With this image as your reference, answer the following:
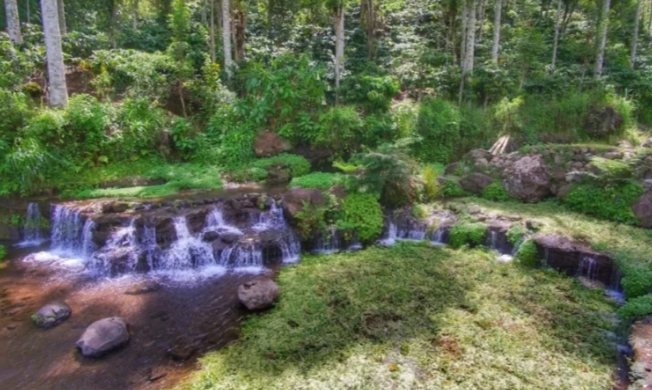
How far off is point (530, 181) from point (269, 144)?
7.84 metres

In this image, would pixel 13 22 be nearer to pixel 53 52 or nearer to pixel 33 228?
pixel 53 52

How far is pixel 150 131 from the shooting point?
13.1 m

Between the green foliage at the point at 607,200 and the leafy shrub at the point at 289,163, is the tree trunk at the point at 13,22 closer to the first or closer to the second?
the leafy shrub at the point at 289,163

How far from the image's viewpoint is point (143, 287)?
8.12 m

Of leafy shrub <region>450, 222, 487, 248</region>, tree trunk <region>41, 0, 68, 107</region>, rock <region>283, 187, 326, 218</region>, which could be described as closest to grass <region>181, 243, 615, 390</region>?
leafy shrub <region>450, 222, 487, 248</region>

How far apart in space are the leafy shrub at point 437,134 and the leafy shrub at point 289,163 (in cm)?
377

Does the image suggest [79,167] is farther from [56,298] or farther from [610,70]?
[610,70]

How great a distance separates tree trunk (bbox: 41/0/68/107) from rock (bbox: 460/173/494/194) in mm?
11740

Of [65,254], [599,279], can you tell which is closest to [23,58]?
[65,254]

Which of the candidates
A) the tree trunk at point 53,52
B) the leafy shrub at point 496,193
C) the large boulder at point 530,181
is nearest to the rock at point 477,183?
the leafy shrub at point 496,193

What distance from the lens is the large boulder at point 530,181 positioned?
36.0 ft

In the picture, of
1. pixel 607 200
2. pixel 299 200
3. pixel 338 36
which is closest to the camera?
pixel 607 200

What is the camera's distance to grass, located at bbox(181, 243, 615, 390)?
544 centimetres

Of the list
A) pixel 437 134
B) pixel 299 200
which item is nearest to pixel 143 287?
pixel 299 200
